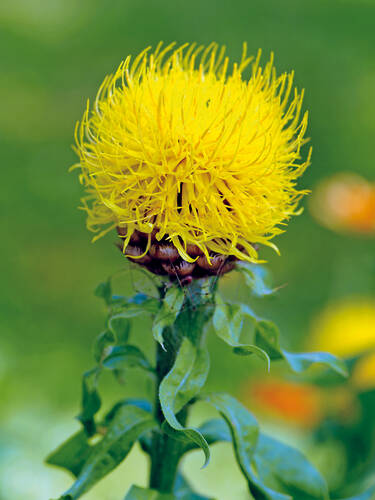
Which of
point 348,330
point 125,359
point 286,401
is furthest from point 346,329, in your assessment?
point 125,359

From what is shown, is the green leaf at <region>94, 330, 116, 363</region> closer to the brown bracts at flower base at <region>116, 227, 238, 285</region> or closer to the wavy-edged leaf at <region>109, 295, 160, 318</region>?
the wavy-edged leaf at <region>109, 295, 160, 318</region>

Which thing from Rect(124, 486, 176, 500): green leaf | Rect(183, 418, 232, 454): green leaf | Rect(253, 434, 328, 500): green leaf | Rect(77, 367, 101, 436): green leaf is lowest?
Rect(124, 486, 176, 500): green leaf

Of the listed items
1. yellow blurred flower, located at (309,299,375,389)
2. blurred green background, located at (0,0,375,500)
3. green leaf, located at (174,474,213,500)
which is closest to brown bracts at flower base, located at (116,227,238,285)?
green leaf, located at (174,474,213,500)

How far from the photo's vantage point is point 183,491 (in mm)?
1775

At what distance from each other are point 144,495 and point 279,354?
49 centimetres

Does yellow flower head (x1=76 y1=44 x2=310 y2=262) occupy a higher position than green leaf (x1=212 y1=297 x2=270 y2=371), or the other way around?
yellow flower head (x1=76 y1=44 x2=310 y2=262)

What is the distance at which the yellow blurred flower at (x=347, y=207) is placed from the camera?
9.77 ft

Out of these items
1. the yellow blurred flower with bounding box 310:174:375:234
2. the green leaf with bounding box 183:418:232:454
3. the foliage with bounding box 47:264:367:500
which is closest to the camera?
the foliage with bounding box 47:264:367:500

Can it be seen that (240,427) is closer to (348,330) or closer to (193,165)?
(193,165)

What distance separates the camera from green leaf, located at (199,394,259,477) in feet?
4.99

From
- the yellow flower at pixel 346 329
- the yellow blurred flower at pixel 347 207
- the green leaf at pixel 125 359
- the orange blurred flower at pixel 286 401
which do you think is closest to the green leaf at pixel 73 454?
the green leaf at pixel 125 359

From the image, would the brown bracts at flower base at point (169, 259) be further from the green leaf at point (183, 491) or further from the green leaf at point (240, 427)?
the green leaf at point (183, 491)

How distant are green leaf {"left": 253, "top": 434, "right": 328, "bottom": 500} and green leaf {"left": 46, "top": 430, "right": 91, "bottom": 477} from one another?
1.50 feet

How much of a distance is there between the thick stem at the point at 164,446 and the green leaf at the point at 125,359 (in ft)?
0.13
